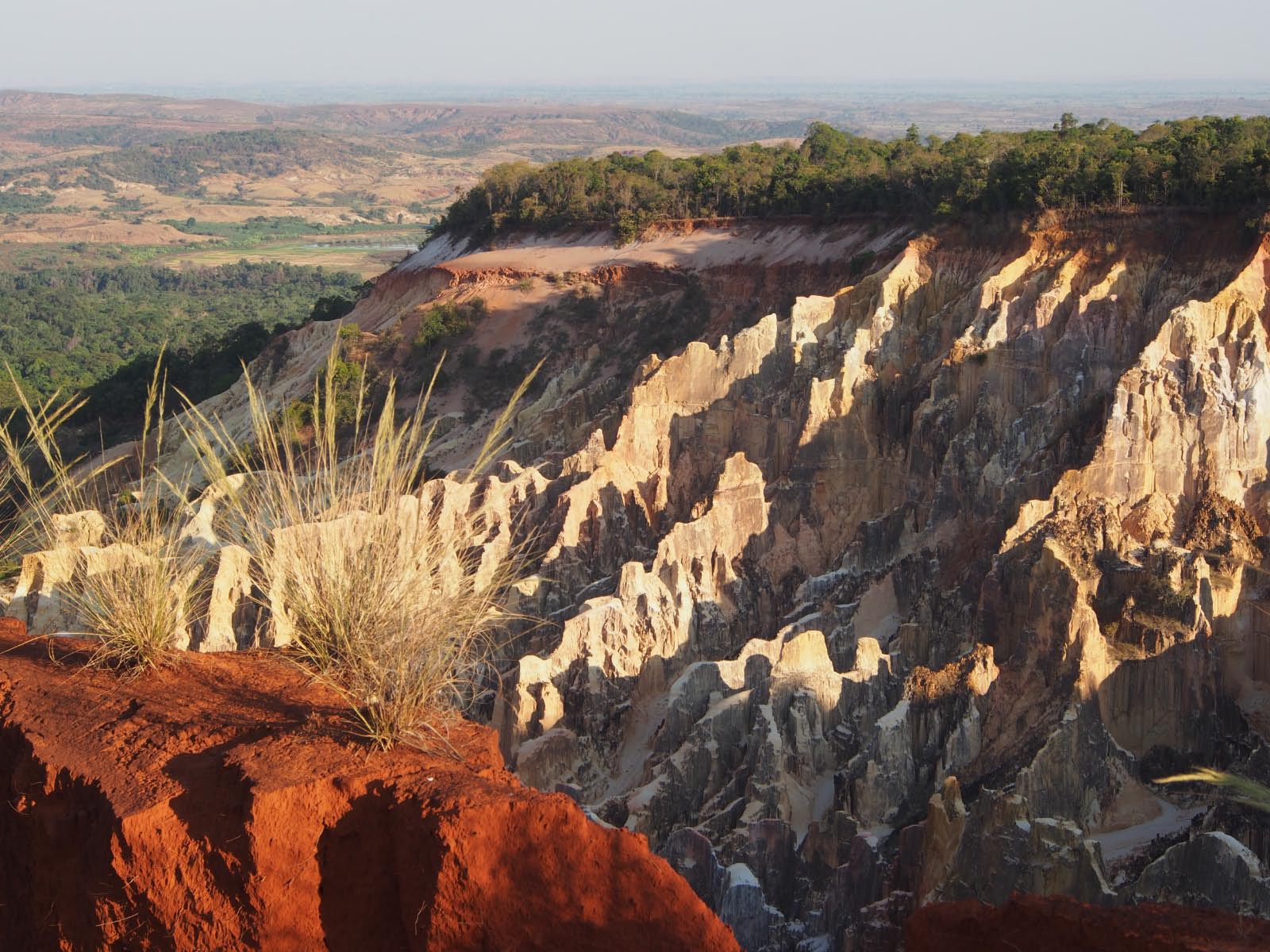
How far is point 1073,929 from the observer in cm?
682

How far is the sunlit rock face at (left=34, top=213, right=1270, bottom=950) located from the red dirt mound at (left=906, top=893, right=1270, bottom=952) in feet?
13.8

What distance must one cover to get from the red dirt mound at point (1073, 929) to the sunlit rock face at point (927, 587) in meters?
4.22

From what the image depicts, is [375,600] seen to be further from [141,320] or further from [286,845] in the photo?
[141,320]

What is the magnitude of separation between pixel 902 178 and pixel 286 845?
79.6 ft

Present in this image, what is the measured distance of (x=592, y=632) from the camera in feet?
53.9

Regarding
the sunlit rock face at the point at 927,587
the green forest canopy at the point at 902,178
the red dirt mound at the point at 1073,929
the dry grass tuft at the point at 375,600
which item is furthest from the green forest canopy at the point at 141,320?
the red dirt mound at the point at 1073,929

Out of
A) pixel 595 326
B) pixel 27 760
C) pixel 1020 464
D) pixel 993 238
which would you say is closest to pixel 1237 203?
pixel 993 238

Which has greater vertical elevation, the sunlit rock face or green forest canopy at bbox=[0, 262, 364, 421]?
the sunlit rock face

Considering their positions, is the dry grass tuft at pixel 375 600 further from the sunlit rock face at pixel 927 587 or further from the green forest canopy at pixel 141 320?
the green forest canopy at pixel 141 320

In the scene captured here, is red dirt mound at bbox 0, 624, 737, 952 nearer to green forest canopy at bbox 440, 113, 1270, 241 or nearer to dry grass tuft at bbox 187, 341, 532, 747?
dry grass tuft at bbox 187, 341, 532, 747

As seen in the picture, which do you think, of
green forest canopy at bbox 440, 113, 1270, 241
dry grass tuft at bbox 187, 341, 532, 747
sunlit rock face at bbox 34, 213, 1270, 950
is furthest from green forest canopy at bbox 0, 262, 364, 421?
dry grass tuft at bbox 187, 341, 532, 747

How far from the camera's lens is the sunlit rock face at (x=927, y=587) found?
41.3ft

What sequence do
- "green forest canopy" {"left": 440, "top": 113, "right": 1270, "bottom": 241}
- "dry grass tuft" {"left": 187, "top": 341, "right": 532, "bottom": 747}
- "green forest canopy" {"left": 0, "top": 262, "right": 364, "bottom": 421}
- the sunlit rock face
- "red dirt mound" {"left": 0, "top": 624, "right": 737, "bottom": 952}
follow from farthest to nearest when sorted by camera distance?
1. "green forest canopy" {"left": 0, "top": 262, "right": 364, "bottom": 421}
2. "green forest canopy" {"left": 440, "top": 113, "right": 1270, "bottom": 241}
3. the sunlit rock face
4. "dry grass tuft" {"left": 187, "top": 341, "right": 532, "bottom": 747}
5. "red dirt mound" {"left": 0, "top": 624, "right": 737, "bottom": 952}

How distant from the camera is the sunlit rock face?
12.6m
